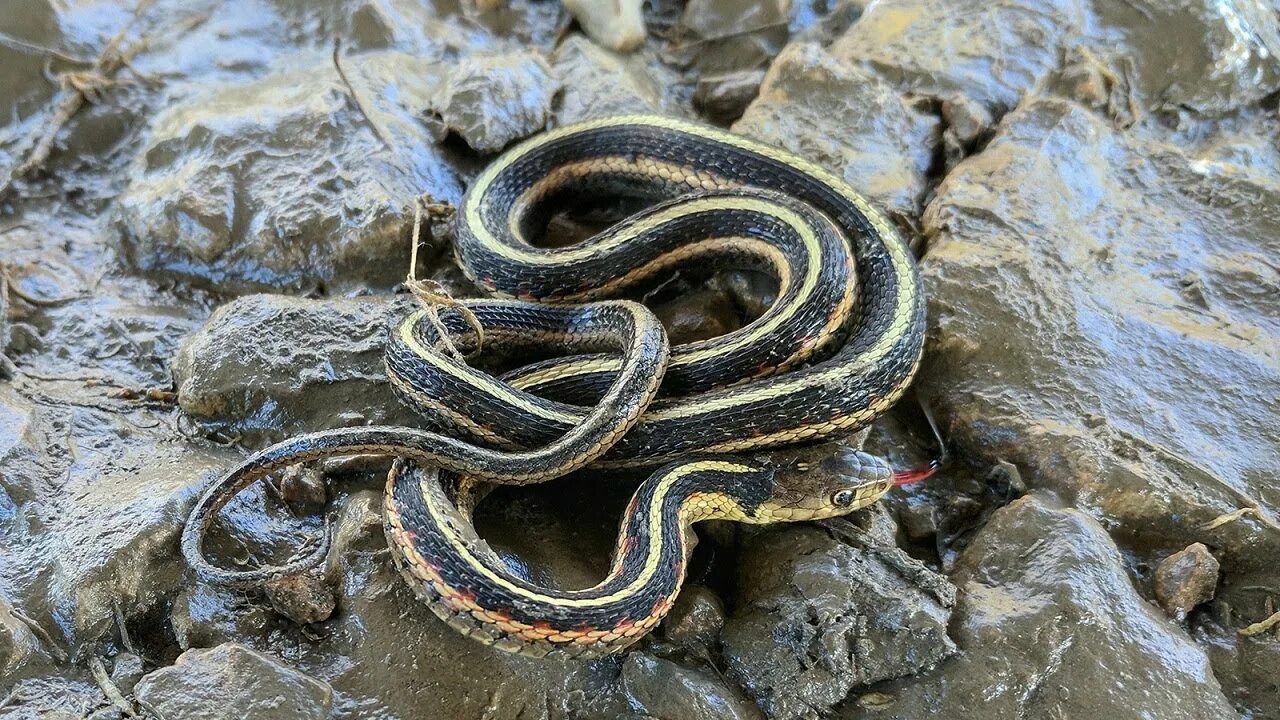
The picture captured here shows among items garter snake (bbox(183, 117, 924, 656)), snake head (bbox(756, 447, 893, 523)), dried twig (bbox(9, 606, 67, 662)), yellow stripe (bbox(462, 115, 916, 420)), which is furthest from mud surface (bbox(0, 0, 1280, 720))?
yellow stripe (bbox(462, 115, 916, 420))

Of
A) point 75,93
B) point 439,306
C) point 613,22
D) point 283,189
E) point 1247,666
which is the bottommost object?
point 1247,666

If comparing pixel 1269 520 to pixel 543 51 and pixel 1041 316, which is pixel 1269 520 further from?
pixel 543 51

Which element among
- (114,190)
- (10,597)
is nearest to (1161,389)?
(10,597)

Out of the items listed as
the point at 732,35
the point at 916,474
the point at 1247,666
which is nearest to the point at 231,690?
the point at 916,474

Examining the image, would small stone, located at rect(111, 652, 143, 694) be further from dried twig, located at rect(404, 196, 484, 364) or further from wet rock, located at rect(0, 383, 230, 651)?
dried twig, located at rect(404, 196, 484, 364)

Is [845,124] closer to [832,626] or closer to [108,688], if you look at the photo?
[832,626]
